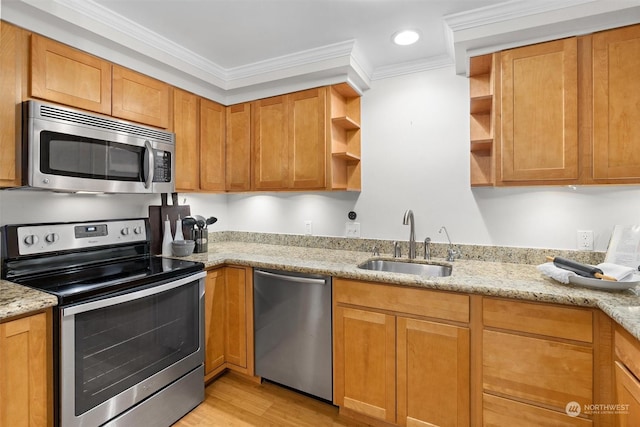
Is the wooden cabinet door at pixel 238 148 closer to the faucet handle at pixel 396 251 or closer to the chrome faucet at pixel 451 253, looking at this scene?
the faucet handle at pixel 396 251

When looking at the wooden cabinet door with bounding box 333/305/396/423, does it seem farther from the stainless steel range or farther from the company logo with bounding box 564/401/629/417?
the stainless steel range

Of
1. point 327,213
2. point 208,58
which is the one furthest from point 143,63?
point 327,213

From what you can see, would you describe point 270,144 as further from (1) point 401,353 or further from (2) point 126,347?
(1) point 401,353

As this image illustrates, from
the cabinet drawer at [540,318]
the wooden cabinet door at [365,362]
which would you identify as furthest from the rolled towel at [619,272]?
the wooden cabinet door at [365,362]

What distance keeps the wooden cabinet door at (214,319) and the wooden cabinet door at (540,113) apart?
196 cm

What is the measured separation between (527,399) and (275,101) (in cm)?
245

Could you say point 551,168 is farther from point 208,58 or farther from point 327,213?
point 208,58

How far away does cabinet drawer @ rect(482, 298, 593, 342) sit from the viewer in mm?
1376

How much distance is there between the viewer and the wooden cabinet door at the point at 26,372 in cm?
122

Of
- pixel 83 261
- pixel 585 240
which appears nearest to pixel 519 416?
pixel 585 240

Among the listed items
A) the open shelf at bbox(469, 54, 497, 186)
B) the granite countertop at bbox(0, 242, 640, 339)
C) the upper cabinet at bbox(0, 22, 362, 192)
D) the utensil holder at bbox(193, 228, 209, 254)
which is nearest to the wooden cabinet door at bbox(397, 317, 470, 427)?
the granite countertop at bbox(0, 242, 640, 339)

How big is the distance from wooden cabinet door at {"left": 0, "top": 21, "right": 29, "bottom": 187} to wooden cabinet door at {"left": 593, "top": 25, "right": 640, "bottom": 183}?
2.88 m

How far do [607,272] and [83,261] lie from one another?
2.90m

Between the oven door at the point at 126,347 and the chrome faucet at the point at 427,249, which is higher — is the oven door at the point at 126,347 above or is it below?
below
